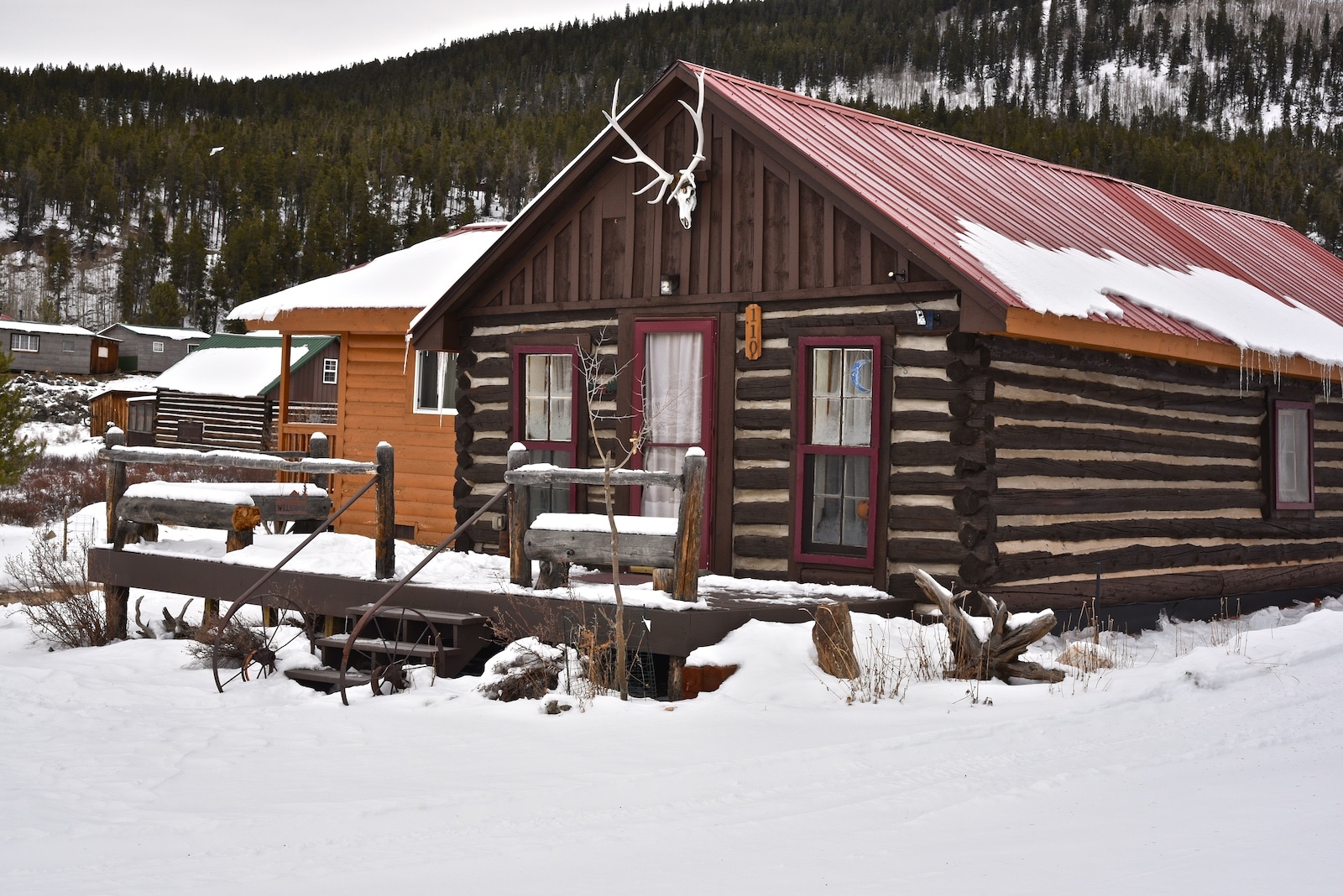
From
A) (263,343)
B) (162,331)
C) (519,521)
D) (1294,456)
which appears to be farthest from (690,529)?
(162,331)

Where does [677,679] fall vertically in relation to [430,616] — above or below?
below

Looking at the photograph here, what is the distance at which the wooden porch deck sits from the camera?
32.1 ft

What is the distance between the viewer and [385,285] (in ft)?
65.0

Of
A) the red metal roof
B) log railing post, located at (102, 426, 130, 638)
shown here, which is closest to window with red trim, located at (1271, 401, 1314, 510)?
the red metal roof

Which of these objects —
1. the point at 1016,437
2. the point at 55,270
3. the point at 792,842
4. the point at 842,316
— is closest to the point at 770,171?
the point at 842,316

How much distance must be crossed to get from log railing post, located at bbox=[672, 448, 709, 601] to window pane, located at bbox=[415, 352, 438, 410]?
10.7 metres

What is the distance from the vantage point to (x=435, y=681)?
34.7 ft

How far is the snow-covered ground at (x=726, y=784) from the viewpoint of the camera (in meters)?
5.61

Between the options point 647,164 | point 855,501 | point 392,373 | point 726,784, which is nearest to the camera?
point 726,784

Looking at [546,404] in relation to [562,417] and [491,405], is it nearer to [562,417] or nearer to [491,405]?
[562,417]

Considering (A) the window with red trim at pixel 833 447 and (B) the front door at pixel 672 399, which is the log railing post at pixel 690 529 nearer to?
(A) the window with red trim at pixel 833 447

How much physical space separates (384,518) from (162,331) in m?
71.8

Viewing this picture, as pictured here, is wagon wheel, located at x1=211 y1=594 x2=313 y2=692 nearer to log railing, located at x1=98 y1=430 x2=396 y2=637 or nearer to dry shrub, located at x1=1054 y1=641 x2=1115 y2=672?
log railing, located at x1=98 y1=430 x2=396 y2=637

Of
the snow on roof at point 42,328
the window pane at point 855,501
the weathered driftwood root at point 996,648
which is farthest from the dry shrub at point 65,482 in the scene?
the snow on roof at point 42,328
